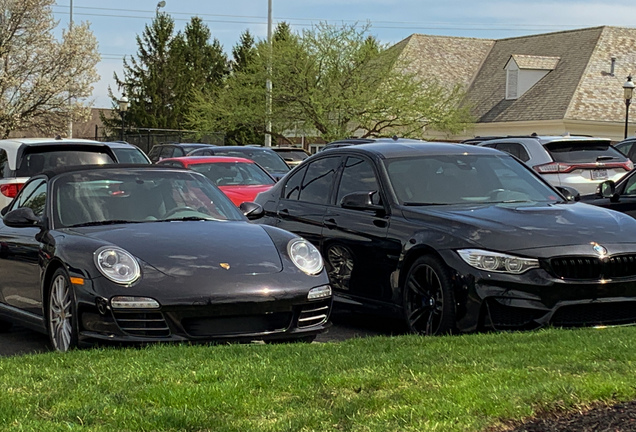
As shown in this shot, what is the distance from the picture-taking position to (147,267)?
7090 millimetres

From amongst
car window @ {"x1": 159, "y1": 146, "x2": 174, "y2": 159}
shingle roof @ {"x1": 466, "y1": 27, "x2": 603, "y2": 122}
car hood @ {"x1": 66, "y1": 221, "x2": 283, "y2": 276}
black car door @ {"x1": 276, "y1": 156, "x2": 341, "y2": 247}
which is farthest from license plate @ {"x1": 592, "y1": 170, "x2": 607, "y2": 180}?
shingle roof @ {"x1": 466, "y1": 27, "x2": 603, "y2": 122}

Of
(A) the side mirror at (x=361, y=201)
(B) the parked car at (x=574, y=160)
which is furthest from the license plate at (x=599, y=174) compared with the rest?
(A) the side mirror at (x=361, y=201)

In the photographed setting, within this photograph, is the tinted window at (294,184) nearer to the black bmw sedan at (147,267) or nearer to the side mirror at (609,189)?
the black bmw sedan at (147,267)

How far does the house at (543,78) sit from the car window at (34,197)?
3693 centimetres

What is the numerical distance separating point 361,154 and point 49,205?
2.86m

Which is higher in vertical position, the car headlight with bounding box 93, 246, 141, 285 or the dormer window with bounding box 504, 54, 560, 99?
the dormer window with bounding box 504, 54, 560, 99

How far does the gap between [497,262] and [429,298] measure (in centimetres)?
67

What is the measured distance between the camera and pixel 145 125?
6850 centimetres

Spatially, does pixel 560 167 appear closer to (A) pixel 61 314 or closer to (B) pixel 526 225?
(B) pixel 526 225

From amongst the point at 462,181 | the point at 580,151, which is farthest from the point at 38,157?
the point at 580,151

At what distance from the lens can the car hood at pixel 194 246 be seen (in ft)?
23.5

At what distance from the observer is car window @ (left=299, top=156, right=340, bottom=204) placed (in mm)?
9758

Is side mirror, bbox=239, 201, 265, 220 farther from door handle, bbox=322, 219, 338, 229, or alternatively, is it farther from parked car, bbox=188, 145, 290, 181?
parked car, bbox=188, 145, 290, 181

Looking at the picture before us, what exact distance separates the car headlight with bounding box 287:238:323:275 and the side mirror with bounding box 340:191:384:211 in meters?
1.14
